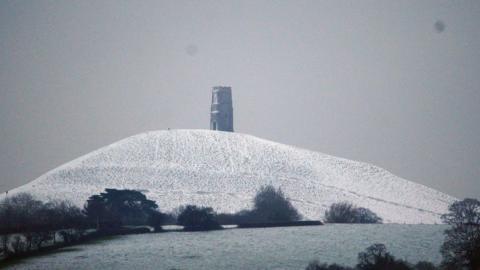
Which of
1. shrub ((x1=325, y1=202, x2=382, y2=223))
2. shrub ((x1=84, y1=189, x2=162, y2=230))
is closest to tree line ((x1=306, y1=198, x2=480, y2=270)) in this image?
shrub ((x1=84, y1=189, x2=162, y2=230))

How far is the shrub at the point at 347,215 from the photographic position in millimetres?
81188

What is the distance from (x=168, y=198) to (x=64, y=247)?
115ft

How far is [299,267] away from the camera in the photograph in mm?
42188

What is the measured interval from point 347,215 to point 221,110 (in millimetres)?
42946

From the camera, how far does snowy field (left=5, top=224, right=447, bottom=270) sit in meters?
44.2

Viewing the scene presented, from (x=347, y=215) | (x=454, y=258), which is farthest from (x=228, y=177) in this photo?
(x=454, y=258)

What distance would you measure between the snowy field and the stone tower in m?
51.8

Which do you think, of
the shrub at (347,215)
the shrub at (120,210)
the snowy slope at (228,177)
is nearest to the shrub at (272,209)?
the snowy slope at (228,177)

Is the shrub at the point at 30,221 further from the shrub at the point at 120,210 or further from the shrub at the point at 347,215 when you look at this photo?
the shrub at the point at 347,215

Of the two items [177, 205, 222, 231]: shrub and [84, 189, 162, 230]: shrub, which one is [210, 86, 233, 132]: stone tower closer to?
[84, 189, 162, 230]: shrub

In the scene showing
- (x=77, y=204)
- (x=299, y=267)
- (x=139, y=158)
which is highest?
(x=139, y=158)

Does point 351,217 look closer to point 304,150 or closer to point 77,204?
point 77,204

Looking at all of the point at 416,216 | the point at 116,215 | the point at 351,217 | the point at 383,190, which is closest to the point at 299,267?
the point at 116,215

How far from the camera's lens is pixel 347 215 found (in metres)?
81.8
